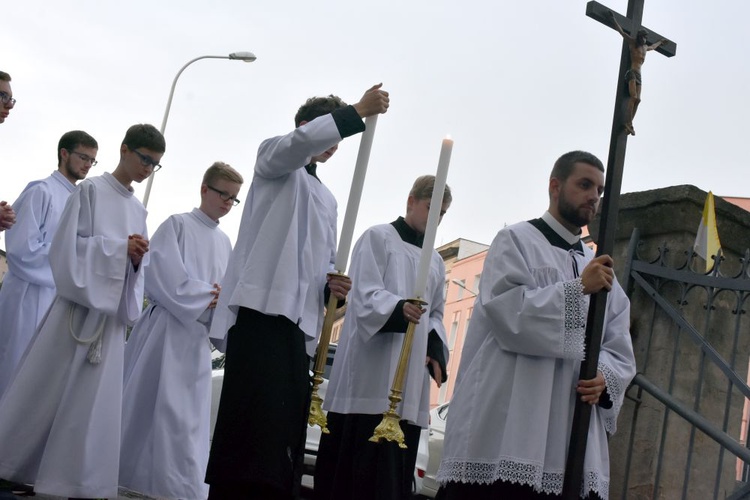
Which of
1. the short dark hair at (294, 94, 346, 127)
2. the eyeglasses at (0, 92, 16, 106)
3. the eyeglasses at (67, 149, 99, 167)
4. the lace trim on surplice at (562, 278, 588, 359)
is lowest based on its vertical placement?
the lace trim on surplice at (562, 278, 588, 359)

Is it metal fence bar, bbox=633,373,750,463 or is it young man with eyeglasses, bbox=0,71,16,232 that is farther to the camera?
young man with eyeglasses, bbox=0,71,16,232

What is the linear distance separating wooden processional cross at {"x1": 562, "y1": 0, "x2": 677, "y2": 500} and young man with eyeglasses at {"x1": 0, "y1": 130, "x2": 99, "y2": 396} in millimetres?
4374

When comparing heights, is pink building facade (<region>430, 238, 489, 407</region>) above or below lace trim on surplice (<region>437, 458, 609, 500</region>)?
above

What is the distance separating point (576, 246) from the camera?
16.9 ft

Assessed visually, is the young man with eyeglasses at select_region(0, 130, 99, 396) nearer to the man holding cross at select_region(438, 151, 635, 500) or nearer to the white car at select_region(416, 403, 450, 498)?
the man holding cross at select_region(438, 151, 635, 500)

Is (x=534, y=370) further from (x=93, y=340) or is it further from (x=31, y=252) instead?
(x=31, y=252)

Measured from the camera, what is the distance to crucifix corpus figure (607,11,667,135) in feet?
14.7

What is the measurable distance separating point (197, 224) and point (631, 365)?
12.3 feet

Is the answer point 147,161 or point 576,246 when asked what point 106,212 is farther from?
point 576,246

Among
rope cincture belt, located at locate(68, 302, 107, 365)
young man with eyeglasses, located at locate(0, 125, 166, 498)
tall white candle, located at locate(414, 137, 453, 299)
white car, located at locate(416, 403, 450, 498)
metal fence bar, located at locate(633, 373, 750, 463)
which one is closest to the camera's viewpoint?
tall white candle, located at locate(414, 137, 453, 299)

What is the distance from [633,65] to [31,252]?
15.4ft

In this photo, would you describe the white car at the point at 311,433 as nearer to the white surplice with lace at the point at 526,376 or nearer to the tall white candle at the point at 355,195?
the white surplice with lace at the point at 526,376

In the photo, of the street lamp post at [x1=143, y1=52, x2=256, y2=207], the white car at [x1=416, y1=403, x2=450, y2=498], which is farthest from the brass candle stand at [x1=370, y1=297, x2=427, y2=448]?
the street lamp post at [x1=143, y1=52, x2=256, y2=207]

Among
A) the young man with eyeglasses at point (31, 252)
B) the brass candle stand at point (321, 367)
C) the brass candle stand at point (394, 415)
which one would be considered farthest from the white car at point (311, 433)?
the brass candle stand at point (321, 367)
